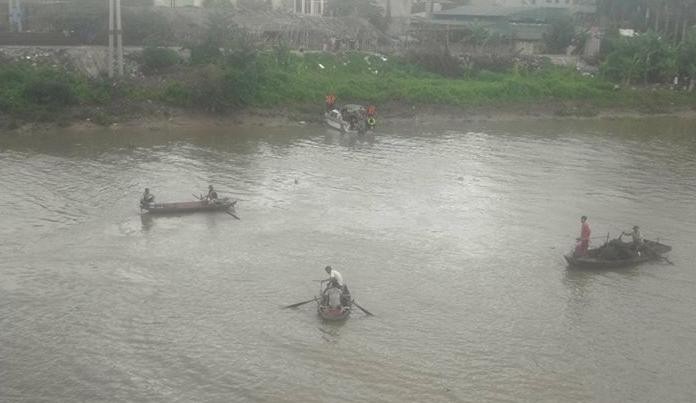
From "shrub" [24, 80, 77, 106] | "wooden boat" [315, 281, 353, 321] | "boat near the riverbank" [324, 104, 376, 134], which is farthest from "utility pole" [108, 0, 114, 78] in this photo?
"wooden boat" [315, 281, 353, 321]

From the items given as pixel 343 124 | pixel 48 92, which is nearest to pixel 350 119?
pixel 343 124

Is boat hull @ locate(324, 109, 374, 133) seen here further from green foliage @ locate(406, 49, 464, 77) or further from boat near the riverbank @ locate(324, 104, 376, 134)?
green foliage @ locate(406, 49, 464, 77)

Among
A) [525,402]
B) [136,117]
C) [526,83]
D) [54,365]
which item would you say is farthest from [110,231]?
[526,83]

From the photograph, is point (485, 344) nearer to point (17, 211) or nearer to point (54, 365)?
point (54, 365)

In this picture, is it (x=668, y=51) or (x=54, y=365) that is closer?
(x=54, y=365)

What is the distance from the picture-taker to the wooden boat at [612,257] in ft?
61.7

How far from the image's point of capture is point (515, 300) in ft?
56.2

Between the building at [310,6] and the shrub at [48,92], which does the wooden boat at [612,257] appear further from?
the building at [310,6]

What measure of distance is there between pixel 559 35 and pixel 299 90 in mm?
24531

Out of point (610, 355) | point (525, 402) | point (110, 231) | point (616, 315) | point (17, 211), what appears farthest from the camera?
point (17, 211)

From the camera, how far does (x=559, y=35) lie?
2229 inches

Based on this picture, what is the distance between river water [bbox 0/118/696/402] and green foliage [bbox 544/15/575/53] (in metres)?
26.8

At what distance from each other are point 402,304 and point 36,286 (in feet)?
26.7

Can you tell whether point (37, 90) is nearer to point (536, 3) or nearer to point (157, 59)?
point (157, 59)
